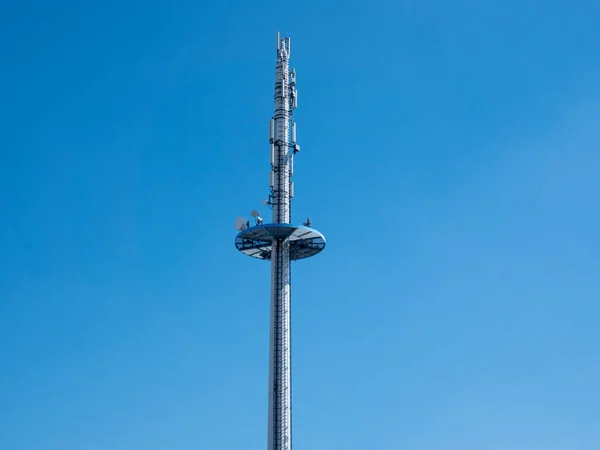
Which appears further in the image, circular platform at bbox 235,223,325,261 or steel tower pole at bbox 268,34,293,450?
circular platform at bbox 235,223,325,261

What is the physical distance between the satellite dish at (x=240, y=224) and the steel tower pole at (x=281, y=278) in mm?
3037

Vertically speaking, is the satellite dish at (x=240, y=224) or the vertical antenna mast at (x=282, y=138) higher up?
the vertical antenna mast at (x=282, y=138)

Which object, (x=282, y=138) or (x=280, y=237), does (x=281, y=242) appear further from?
(x=282, y=138)

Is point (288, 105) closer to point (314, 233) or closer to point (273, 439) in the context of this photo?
point (314, 233)

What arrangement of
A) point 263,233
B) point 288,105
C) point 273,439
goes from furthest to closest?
point 288,105 → point 263,233 → point 273,439

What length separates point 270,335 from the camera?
95.9 metres

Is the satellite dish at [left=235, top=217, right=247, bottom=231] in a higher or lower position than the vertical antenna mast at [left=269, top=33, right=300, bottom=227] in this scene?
lower

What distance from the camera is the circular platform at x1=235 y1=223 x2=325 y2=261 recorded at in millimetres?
97938

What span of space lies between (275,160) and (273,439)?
1090 inches

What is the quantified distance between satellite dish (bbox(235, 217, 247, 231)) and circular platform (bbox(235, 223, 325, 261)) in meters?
0.60

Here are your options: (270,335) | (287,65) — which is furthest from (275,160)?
(270,335)

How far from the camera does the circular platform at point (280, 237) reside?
97938 mm

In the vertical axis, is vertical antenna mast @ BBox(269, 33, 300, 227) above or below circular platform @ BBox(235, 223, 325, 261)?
above

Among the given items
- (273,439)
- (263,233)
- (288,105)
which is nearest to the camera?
(273,439)
